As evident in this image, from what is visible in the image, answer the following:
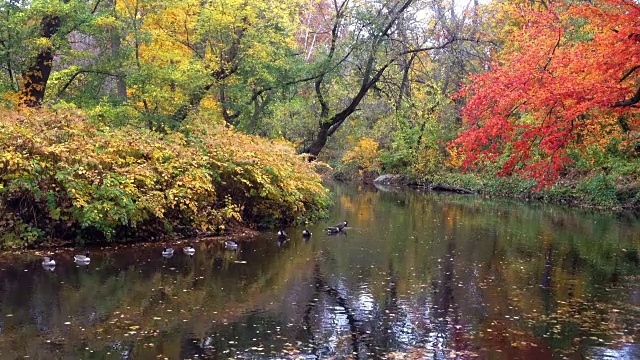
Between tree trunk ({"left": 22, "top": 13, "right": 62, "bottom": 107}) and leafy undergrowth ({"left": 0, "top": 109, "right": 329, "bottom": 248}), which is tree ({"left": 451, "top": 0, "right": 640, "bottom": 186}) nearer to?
leafy undergrowth ({"left": 0, "top": 109, "right": 329, "bottom": 248})

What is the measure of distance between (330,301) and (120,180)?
5.32 m

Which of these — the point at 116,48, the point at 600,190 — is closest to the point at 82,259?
the point at 116,48

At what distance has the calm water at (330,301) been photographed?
6.70 m

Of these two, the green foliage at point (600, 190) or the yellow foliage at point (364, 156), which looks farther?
the yellow foliage at point (364, 156)

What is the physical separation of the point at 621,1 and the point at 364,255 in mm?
8001

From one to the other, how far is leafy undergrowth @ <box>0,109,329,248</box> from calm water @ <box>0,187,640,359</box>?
0.72 meters

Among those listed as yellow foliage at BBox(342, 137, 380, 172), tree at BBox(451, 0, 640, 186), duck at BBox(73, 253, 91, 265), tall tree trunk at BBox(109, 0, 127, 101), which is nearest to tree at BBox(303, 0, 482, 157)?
tree at BBox(451, 0, 640, 186)

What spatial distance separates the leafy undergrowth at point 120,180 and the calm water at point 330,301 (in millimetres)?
722

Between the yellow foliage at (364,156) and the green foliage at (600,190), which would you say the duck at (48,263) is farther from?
the yellow foliage at (364,156)

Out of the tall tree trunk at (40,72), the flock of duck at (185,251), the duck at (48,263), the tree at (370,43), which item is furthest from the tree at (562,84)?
the tall tree trunk at (40,72)

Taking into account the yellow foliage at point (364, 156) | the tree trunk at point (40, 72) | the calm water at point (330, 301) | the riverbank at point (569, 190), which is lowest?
the calm water at point (330, 301)

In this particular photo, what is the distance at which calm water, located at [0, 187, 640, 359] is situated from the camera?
6.70 m

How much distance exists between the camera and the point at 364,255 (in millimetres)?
12766

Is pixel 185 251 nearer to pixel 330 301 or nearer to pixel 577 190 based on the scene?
pixel 330 301
